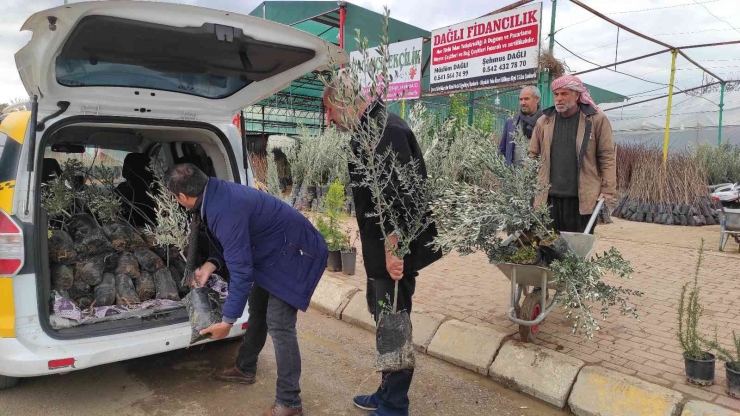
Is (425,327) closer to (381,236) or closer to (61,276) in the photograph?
(381,236)

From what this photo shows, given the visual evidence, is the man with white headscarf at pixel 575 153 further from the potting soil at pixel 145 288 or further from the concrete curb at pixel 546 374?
the potting soil at pixel 145 288

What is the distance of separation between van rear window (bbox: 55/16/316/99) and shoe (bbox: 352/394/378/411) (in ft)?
7.34

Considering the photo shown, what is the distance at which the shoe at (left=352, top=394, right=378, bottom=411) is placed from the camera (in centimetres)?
320

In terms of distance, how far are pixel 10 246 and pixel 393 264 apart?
6.93 feet

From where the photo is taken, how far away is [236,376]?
353cm

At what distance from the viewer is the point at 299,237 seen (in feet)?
10.1

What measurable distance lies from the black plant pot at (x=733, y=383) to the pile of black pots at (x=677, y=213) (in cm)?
761

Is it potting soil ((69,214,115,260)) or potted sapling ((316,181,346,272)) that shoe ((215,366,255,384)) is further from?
potted sapling ((316,181,346,272))

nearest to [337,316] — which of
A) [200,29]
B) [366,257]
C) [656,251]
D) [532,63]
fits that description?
[366,257]

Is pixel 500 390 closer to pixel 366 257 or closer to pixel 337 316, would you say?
pixel 366 257

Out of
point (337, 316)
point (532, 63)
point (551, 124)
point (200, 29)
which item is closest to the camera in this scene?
point (200, 29)

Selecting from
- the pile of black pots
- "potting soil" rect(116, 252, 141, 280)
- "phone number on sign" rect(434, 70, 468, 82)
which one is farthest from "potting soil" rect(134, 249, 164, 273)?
the pile of black pots

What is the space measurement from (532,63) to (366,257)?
7.30m

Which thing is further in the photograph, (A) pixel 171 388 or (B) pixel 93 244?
(B) pixel 93 244
